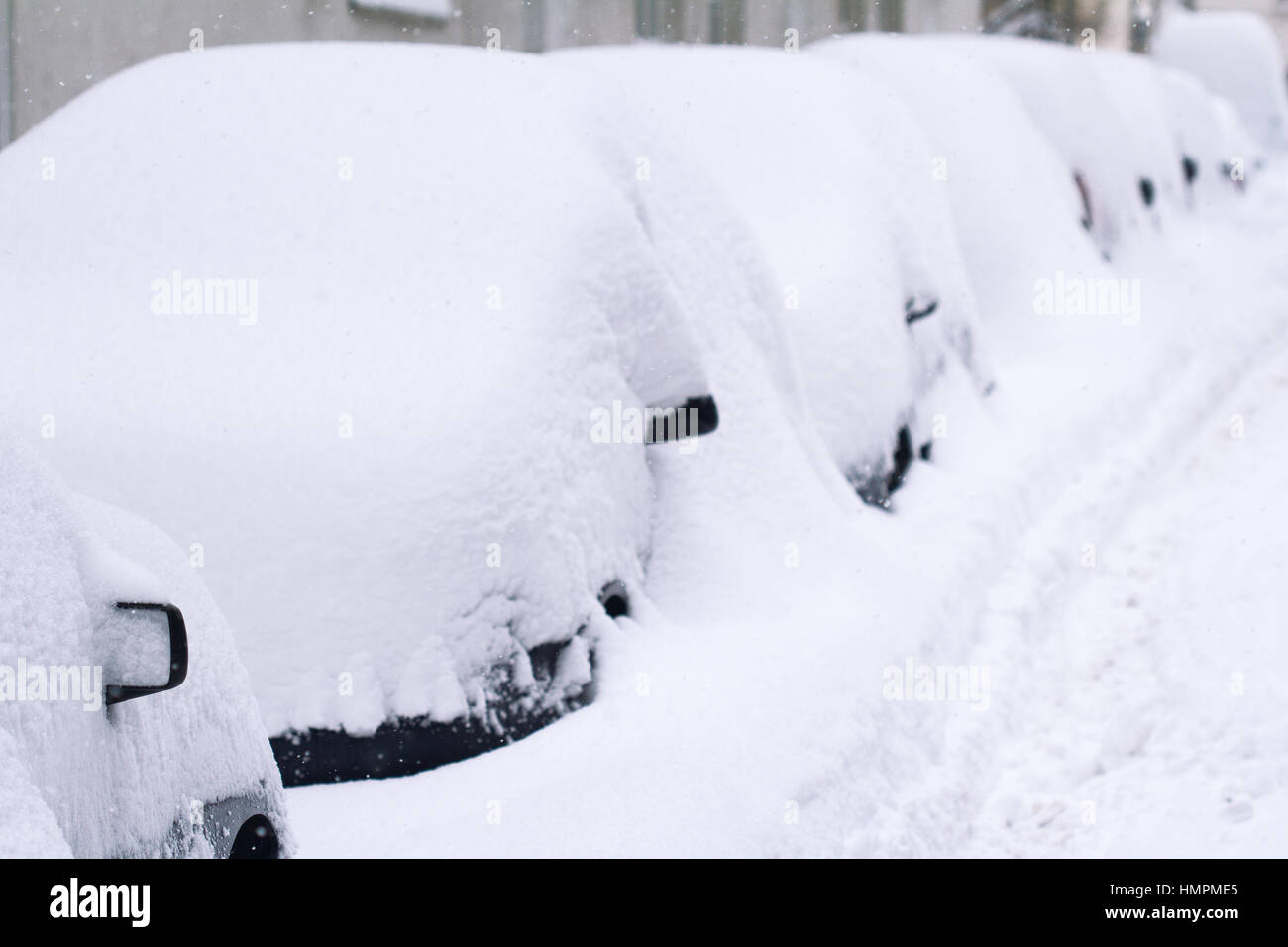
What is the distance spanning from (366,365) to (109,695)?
135 centimetres

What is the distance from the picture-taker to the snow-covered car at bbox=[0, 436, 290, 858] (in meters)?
1.54

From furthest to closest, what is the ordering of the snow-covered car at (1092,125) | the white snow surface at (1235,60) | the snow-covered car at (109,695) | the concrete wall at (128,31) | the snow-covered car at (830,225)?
the white snow surface at (1235,60)
the snow-covered car at (1092,125)
the concrete wall at (128,31)
the snow-covered car at (830,225)
the snow-covered car at (109,695)

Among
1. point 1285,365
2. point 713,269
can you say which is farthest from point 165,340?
point 1285,365

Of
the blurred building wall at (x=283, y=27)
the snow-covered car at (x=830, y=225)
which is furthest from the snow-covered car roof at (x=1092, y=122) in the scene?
the snow-covered car at (x=830, y=225)

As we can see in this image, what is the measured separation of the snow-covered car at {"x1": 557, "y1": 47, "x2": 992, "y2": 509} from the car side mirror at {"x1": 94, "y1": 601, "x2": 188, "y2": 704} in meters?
2.86

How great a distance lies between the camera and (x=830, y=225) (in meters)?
5.16

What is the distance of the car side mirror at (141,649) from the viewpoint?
1.70 m

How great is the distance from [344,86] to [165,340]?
863 millimetres

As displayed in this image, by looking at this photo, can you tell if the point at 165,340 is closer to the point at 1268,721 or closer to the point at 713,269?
the point at 713,269

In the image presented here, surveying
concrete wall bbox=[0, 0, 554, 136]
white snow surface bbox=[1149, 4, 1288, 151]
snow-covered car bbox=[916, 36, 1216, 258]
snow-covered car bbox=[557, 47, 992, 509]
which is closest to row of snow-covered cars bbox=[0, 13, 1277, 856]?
snow-covered car bbox=[557, 47, 992, 509]

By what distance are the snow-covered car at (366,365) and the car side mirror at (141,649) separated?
1.08m

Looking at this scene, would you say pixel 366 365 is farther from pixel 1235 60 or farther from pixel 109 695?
pixel 1235 60

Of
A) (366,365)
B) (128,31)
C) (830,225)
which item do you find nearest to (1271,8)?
Answer: (128,31)

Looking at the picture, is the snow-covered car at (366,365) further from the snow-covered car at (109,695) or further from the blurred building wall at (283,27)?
the blurred building wall at (283,27)
